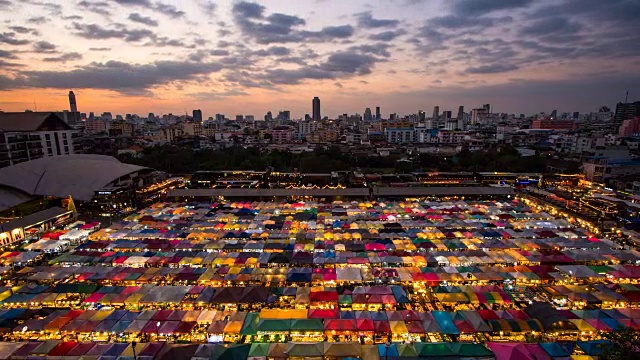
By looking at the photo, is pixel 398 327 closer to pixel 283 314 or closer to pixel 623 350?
pixel 283 314

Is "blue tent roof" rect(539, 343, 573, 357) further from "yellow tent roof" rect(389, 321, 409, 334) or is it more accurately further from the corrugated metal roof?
the corrugated metal roof

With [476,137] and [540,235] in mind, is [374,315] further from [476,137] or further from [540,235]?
[476,137]

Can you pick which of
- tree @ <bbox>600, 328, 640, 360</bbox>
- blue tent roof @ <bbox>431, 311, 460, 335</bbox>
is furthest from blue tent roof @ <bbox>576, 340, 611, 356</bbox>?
blue tent roof @ <bbox>431, 311, 460, 335</bbox>

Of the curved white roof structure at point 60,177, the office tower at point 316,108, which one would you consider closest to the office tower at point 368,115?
the office tower at point 316,108

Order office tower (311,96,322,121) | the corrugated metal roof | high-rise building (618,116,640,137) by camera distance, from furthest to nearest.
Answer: office tower (311,96,322,121) < high-rise building (618,116,640,137) < the corrugated metal roof

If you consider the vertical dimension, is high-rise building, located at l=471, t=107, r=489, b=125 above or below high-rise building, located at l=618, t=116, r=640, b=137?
above

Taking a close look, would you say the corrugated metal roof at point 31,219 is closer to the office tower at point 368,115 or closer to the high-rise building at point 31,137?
the high-rise building at point 31,137

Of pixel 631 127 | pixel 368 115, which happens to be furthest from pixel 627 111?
pixel 368 115
